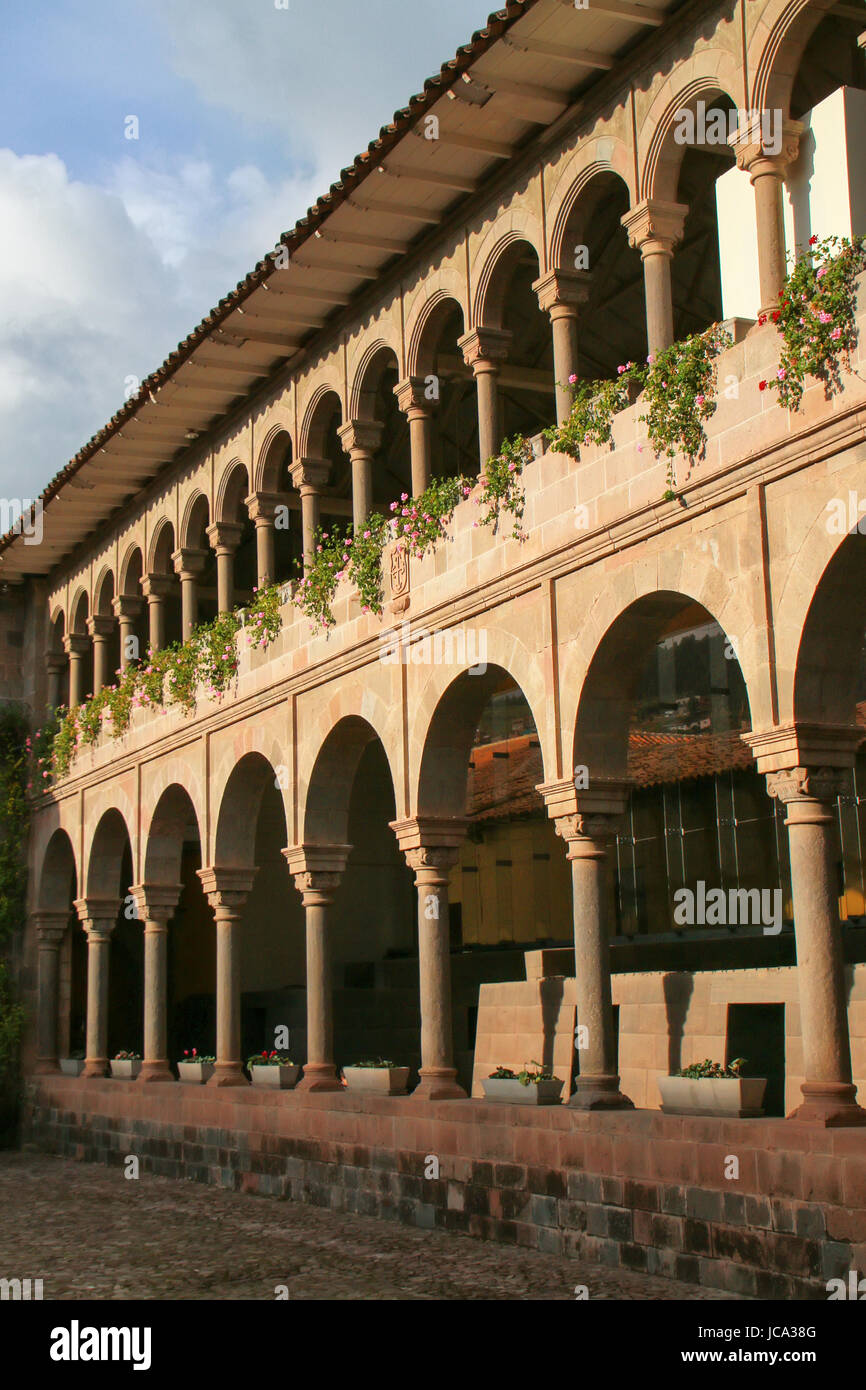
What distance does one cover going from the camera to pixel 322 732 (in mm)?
17453

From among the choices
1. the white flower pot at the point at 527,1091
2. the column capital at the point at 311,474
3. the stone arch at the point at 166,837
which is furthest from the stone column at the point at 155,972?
the white flower pot at the point at 527,1091

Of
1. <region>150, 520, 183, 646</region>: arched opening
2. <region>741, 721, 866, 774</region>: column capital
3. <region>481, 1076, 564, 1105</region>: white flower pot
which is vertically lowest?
<region>481, 1076, 564, 1105</region>: white flower pot

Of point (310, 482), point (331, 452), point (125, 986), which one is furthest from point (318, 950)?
point (125, 986)

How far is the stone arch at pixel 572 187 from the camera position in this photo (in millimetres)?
13445

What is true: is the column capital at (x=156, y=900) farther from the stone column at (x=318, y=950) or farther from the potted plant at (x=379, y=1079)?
the potted plant at (x=379, y=1079)

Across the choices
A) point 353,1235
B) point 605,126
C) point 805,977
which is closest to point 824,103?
point 605,126

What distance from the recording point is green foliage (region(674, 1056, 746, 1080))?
39.6ft

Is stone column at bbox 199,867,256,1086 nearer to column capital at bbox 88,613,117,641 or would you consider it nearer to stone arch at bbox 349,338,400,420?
stone arch at bbox 349,338,400,420

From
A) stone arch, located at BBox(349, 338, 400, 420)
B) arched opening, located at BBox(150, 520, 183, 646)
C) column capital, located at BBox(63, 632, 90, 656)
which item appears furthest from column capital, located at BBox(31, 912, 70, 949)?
stone arch, located at BBox(349, 338, 400, 420)

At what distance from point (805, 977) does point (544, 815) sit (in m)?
13.8

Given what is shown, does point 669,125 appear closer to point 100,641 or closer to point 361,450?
point 361,450

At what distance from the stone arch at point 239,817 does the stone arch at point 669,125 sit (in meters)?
9.39

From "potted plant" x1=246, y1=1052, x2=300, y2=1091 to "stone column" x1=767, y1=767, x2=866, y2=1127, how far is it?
8833 mm

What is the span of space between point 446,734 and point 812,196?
621 cm
